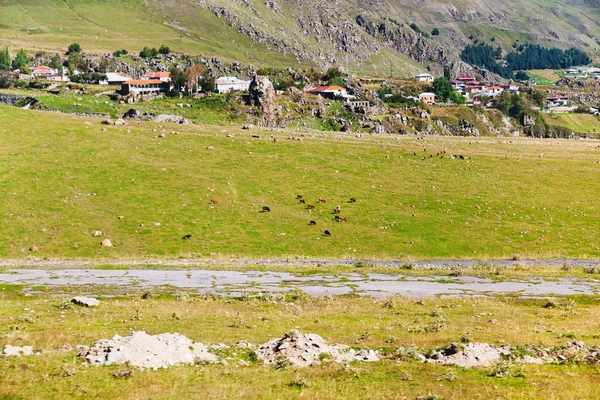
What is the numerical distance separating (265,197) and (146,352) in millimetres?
44893

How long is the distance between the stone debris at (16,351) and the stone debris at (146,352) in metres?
2.32

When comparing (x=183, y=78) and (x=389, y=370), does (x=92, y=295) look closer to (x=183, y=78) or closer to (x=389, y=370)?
(x=389, y=370)

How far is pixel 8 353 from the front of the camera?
26.5m

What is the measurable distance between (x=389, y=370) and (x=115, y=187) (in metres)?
51.4

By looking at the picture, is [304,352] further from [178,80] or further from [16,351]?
[178,80]

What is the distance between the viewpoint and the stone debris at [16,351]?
26.4 meters

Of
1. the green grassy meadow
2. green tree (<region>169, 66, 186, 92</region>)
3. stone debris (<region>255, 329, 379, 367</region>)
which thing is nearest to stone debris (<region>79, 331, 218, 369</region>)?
the green grassy meadow

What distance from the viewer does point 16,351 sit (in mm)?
26766

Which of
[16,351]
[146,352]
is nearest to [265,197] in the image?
[146,352]

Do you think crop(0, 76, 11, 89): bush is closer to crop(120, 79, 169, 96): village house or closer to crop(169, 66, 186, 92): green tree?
crop(120, 79, 169, 96): village house

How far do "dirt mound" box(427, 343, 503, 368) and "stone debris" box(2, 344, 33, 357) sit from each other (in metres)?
18.9

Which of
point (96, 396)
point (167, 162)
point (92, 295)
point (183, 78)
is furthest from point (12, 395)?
point (183, 78)

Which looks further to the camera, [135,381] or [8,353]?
[8,353]

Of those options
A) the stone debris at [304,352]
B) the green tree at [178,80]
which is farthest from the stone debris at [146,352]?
the green tree at [178,80]
